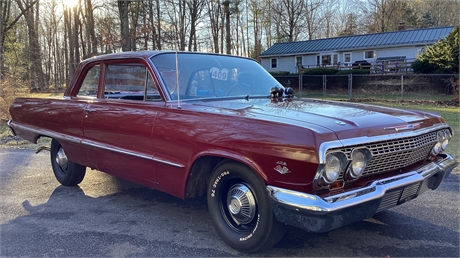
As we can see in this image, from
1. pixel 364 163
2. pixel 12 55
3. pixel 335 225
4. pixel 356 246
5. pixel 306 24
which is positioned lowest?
pixel 356 246

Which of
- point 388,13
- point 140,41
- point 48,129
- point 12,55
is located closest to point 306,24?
point 388,13

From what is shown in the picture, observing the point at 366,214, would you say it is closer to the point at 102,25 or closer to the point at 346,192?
the point at 346,192

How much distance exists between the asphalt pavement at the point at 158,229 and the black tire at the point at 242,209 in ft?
0.49

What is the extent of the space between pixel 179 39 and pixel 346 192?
100ft

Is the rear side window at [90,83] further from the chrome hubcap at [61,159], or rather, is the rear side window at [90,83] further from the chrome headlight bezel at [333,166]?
the chrome headlight bezel at [333,166]

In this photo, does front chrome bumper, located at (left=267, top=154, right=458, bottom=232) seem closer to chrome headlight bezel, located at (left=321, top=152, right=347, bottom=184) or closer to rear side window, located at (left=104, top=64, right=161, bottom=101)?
chrome headlight bezel, located at (left=321, top=152, right=347, bottom=184)

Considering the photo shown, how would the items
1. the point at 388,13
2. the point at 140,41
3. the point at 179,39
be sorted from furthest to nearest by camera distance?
the point at 388,13
the point at 179,39
the point at 140,41

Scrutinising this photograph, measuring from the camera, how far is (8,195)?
5086 mm

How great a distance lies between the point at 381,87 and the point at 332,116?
19.6 metres

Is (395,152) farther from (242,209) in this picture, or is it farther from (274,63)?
(274,63)

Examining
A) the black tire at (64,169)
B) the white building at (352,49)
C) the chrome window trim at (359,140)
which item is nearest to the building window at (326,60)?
the white building at (352,49)

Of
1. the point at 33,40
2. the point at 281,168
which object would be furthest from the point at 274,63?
the point at 281,168

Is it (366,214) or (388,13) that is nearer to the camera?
(366,214)

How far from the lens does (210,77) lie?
4.28m
